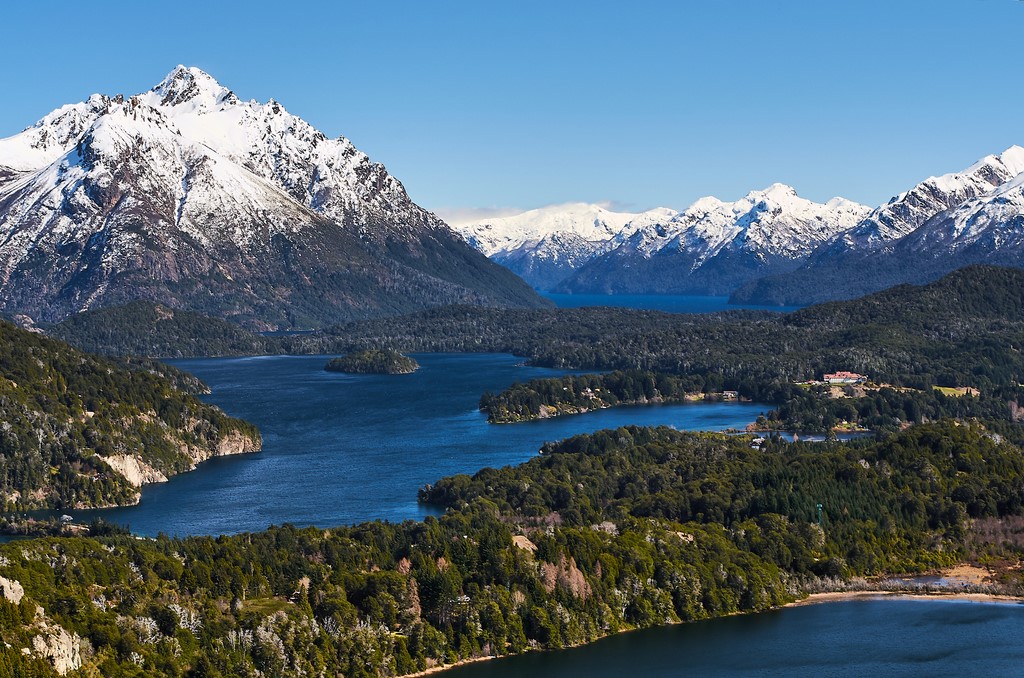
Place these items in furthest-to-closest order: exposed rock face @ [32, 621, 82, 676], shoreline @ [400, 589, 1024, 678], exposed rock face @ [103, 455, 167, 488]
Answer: exposed rock face @ [103, 455, 167, 488], shoreline @ [400, 589, 1024, 678], exposed rock face @ [32, 621, 82, 676]

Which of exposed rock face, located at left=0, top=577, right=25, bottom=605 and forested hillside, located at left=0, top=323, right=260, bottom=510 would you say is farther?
forested hillside, located at left=0, top=323, right=260, bottom=510

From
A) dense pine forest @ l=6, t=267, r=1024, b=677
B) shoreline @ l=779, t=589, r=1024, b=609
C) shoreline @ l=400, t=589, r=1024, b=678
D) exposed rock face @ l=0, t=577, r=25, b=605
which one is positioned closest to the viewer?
exposed rock face @ l=0, t=577, r=25, b=605

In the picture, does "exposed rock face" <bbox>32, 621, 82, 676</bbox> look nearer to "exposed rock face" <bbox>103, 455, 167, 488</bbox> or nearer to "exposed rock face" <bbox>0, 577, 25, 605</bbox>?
"exposed rock face" <bbox>0, 577, 25, 605</bbox>

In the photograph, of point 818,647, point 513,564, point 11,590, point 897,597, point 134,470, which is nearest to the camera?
point 11,590

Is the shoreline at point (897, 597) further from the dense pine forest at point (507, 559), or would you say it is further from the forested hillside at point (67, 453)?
the forested hillside at point (67, 453)

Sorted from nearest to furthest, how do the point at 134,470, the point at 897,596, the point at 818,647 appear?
the point at 818,647
the point at 897,596
the point at 134,470

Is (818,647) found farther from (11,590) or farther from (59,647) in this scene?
(11,590)

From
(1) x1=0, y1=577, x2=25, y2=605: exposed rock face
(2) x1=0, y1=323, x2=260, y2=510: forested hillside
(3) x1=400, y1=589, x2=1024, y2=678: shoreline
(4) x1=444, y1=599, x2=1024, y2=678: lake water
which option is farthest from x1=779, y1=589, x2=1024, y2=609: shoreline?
(2) x1=0, y1=323, x2=260, y2=510: forested hillside

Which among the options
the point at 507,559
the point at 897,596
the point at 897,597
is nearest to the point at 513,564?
the point at 507,559

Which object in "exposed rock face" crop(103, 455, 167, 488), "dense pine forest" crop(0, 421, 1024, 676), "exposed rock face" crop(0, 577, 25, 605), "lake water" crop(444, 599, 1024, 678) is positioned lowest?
"lake water" crop(444, 599, 1024, 678)
